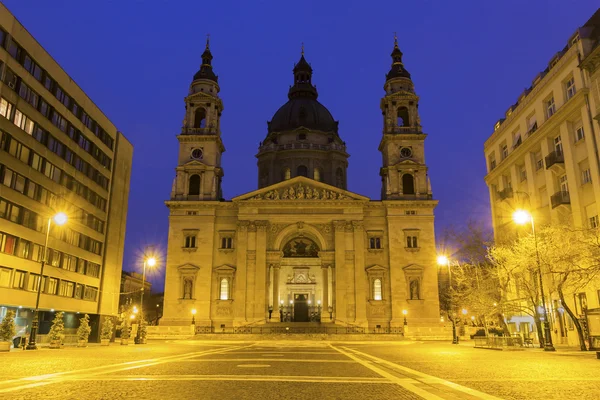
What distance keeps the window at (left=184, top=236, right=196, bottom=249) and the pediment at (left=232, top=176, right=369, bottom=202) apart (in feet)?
22.5

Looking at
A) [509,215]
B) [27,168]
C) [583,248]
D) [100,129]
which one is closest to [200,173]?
[100,129]

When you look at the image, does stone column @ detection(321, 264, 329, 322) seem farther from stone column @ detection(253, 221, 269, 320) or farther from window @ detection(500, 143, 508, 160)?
window @ detection(500, 143, 508, 160)

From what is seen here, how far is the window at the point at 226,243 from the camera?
2405 inches

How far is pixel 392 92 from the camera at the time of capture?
66.6 metres

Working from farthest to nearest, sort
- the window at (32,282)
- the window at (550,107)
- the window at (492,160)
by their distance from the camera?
the window at (492,160) → the window at (32,282) → the window at (550,107)

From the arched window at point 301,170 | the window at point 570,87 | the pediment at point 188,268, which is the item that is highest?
the arched window at point 301,170

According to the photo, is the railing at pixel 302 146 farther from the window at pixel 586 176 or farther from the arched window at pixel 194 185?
the window at pixel 586 176

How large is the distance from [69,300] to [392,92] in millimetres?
45332

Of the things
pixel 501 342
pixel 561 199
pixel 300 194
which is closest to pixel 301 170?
pixel 300 194

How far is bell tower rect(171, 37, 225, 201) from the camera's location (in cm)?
6291

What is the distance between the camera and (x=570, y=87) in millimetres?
35719

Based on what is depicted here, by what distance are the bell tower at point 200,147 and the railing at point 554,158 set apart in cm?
3834

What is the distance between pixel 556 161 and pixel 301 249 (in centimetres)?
3846

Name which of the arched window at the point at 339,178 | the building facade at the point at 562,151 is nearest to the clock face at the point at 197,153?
the arched window at the point at 339,178
